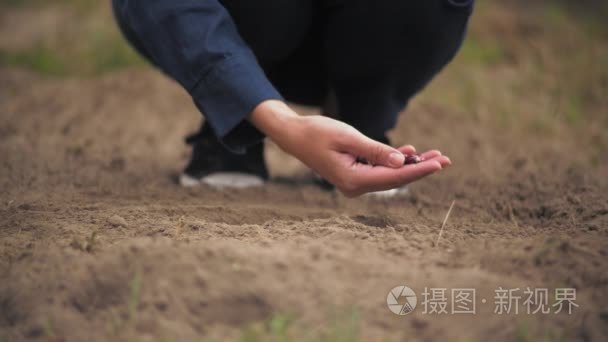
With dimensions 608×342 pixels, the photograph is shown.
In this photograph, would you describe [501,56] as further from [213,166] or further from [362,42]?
[213,166]

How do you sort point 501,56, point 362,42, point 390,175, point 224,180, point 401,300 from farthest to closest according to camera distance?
1. point 501,56
2. point 224,180
3. point 362,42
4. point 390,175
5. point 401,300

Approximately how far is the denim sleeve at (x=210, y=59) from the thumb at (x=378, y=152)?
0.59 feet

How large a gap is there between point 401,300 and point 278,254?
0.69 ft

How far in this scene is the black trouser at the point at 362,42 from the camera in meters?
1.47

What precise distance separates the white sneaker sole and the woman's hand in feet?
2.07

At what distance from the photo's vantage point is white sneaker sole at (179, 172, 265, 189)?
1733mm

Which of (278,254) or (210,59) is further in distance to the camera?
(210,59)

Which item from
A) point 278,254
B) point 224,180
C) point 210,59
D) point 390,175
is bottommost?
point 224,180

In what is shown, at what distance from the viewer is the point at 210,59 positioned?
1112 millimetres

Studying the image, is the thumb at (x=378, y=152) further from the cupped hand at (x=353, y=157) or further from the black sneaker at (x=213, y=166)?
the black sneaker at (x=213, y=166)

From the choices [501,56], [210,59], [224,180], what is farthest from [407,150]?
[501,56]

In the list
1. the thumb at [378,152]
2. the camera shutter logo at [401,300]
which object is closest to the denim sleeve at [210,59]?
the thumb at [378,152]

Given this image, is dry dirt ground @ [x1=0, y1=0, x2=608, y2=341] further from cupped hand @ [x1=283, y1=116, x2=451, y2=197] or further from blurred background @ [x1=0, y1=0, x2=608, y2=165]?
blurred background @ [x1=0, y1=0, x2=608, y2=165]

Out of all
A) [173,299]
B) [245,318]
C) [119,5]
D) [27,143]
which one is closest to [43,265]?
[173,299]
